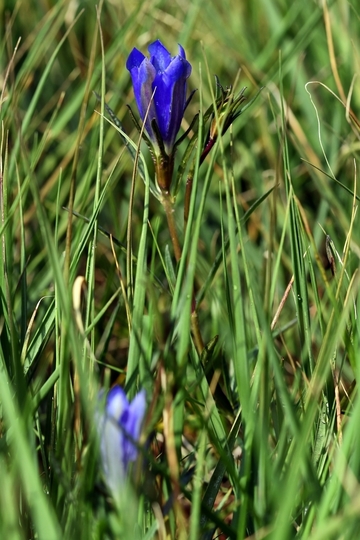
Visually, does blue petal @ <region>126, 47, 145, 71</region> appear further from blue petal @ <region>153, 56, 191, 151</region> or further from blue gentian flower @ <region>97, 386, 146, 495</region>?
blue gentian flower @ <region>97, 386, 146, 495</region>

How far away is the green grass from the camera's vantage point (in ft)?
2.17

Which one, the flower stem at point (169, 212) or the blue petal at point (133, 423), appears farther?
the flower stem at point (169, 212)

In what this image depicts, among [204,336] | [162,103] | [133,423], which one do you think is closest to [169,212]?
[162,103]

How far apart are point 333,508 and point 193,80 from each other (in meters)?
1.36

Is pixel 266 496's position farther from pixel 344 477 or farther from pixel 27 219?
pixel 27 219

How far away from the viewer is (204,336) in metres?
1.34

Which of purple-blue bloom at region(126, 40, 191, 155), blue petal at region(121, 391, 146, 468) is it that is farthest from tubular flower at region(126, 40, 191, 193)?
blue petal at region(121, 391, 146, 468)

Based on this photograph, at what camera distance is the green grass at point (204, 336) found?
0.66 meters

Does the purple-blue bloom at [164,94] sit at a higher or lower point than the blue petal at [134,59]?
lower

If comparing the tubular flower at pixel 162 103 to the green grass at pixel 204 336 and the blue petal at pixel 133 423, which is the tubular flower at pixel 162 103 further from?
the blue petal at pixel 133 423

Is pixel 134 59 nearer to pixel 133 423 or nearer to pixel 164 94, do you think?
pixel 164 94

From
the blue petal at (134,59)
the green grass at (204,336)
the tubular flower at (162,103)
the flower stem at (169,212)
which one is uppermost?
the blue petal at (134,59)

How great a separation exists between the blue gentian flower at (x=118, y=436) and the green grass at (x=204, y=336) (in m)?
0.01

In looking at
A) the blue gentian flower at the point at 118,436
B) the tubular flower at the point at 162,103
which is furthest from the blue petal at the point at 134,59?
the blue gentian flower at the point at 118,436
